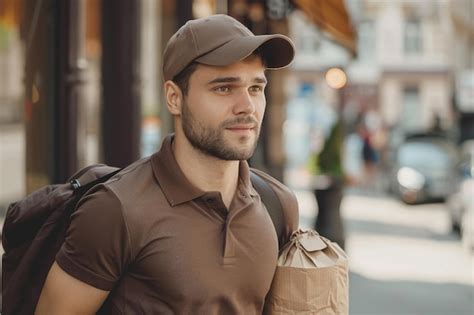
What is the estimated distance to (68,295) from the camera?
8.21ft

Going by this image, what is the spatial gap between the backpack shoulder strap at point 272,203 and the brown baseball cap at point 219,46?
382mm

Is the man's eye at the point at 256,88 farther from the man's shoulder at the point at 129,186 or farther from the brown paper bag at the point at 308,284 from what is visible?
the brown paper bag at the point at 308,284

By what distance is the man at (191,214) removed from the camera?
8.16 feet

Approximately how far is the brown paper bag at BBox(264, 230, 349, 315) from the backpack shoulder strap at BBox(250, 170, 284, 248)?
0.09 meters

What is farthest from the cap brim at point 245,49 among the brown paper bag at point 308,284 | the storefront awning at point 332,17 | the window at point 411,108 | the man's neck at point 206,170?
the window at point 411,108

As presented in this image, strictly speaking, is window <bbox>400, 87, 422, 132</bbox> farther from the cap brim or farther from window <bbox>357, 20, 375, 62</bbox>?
the cap brim

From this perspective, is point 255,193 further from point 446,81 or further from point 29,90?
point 446,81

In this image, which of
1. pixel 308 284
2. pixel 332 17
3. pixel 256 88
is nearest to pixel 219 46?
pixel 256 88

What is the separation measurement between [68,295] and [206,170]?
19.8 inches

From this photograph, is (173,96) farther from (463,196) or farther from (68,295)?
(463,196)

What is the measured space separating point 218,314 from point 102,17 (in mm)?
6203

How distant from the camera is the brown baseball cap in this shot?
2.53 m

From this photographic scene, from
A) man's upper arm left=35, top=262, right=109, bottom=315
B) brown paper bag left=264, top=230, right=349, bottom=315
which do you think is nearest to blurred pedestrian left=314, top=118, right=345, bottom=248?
brown paper bag left=264, top=230, right=349, bottom=315

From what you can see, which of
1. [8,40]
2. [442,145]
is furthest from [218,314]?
[442,145]
